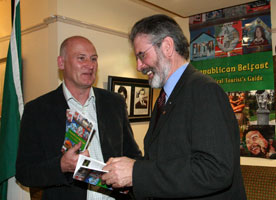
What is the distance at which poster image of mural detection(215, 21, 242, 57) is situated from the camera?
12.5 ft

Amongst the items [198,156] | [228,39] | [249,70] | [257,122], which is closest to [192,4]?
[228,39]

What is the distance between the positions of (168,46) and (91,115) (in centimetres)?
95

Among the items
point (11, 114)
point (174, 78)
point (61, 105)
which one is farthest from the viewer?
point (11, 114)

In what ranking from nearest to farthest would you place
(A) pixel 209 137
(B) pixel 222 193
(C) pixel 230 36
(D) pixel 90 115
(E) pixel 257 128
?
1. (A) pixel 209 137
2. (B) pixel 222 193
3. (D) pixel 90 115
4. (E) pixel 257 128
5. (C) pixel 230 36

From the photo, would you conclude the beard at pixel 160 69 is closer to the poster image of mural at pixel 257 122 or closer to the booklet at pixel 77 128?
the booklet at pixel 77 128

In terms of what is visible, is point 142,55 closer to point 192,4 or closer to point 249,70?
point 192,4

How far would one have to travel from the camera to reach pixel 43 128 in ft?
6.18

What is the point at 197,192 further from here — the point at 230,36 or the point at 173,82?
the point at 230,36

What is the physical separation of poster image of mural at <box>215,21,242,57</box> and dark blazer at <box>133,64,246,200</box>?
286 centimetres

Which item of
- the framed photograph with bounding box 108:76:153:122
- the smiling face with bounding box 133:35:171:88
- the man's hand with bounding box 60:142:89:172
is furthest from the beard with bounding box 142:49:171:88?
the framed photograph with bounding box 108:76:153:122

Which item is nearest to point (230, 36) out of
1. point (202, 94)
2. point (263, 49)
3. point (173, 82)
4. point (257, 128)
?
point (263, 49)

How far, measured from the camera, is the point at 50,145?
6.12 ft

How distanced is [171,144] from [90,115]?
39.3 inches

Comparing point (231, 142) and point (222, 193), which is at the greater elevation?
point (231, 142)
